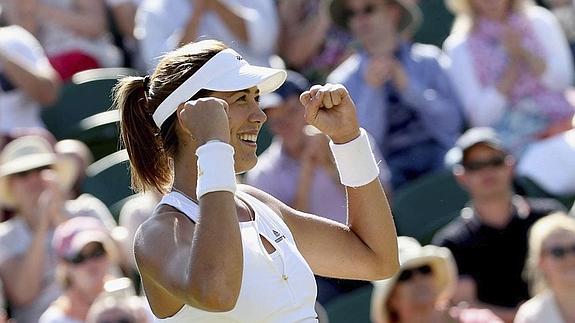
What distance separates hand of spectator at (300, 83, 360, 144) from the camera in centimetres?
312

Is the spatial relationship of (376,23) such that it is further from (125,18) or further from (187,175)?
(187,175)

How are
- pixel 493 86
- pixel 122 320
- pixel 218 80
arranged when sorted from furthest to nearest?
pixel 493 86, pixel 122 320, pixel 218 80

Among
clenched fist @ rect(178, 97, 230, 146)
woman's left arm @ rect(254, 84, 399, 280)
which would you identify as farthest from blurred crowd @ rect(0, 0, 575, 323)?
clenched fist @ rect(178, 97, 230, 146)

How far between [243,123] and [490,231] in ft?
10.7

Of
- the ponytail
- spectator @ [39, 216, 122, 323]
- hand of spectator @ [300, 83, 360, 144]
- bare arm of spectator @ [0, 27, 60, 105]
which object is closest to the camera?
the ponytail

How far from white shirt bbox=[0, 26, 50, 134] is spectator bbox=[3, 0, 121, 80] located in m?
0.38

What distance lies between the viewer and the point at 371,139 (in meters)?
6.50

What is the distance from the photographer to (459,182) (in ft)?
21.1

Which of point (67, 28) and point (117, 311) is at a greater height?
point (117, 311)

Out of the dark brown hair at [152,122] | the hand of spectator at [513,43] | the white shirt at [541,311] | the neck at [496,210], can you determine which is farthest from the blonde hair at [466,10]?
the dark brown hair at [152,122]

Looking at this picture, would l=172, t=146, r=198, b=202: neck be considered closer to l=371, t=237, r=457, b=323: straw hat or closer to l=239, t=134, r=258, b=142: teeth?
l=239, t=134, r=258, b=142: teeth

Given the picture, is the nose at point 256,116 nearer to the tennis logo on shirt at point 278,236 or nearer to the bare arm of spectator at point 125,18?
the tennis logo on shirt at point 278,236

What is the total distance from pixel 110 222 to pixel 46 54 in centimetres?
193

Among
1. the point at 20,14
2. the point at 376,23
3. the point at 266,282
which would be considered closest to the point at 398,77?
the point at 376,23
